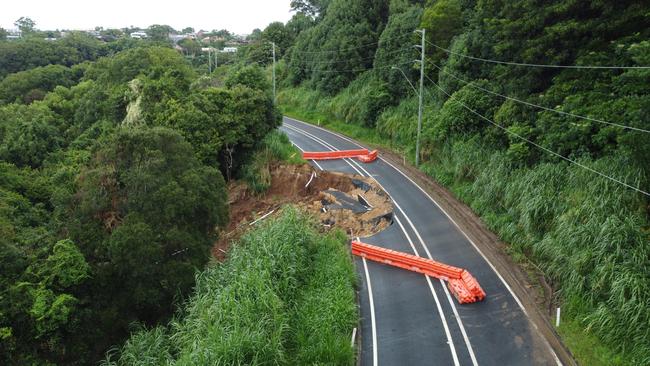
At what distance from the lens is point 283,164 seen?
118 feet

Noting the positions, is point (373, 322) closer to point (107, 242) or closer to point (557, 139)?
point (107, 242)

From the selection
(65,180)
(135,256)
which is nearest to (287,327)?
(135,256)

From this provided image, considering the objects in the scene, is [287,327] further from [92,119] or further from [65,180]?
[92,119]

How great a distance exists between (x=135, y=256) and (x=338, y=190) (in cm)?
1749

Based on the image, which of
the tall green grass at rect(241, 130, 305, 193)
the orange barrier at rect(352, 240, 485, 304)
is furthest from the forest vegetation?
the orange barrier at rect(352, 240, 485, 304)

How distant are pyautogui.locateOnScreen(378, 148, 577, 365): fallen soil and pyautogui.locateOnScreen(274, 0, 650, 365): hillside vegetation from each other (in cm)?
46

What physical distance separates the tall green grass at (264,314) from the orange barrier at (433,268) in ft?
7.24

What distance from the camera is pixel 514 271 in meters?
20.5

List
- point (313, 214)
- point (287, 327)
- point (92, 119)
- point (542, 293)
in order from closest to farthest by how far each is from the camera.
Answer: point (287, 327) < point (542, 293) < point (313, 214) < point (92, 119)

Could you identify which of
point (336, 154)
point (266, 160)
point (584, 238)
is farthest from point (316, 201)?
point (584, 238)

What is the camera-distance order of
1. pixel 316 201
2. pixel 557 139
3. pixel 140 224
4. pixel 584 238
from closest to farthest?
pixel 584 238 < pixel 140 224 < pixel 557 139 < pixel 316 201

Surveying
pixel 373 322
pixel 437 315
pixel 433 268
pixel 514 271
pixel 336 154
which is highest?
pixel 336 154

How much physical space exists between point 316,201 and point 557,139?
1473 cm

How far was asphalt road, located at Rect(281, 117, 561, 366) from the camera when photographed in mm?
15688
